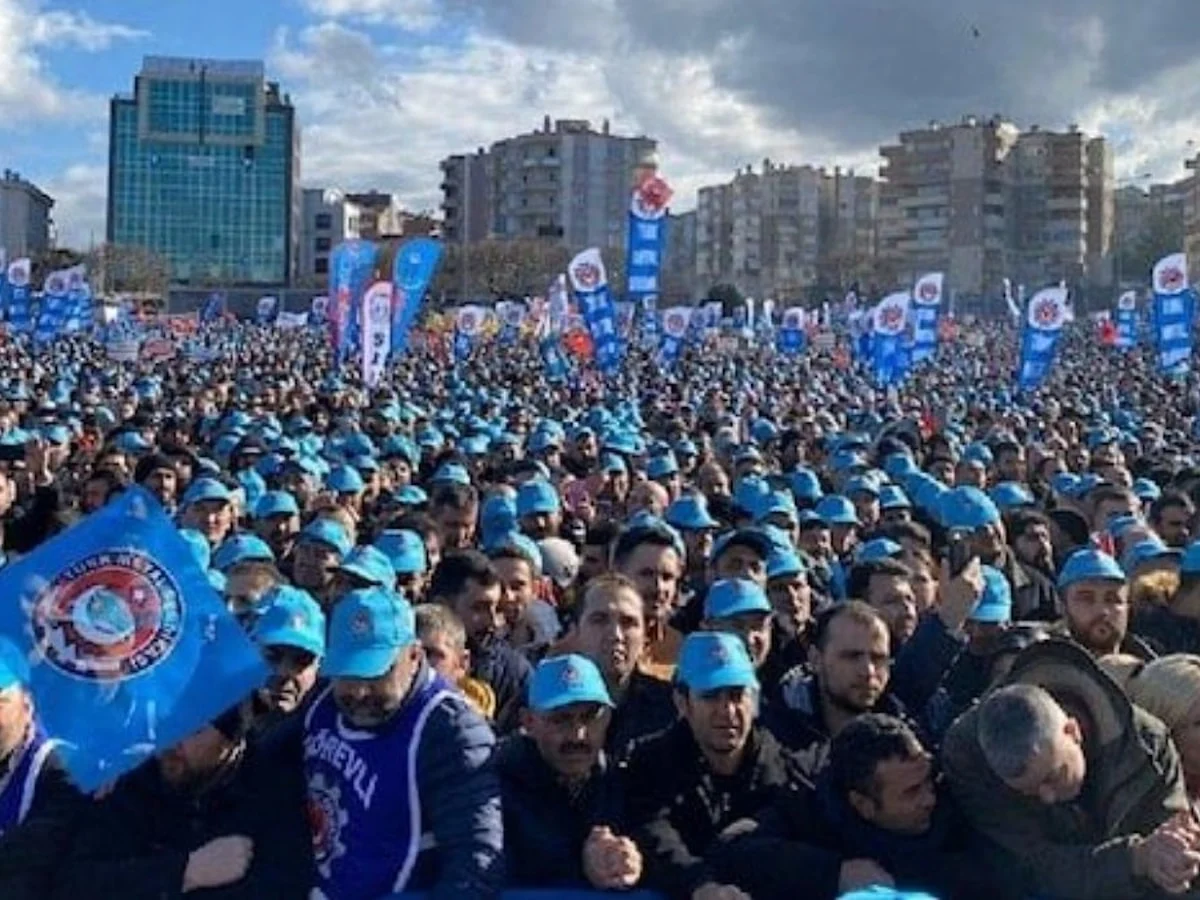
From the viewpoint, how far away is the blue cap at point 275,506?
32.1 feet

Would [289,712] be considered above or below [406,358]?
below

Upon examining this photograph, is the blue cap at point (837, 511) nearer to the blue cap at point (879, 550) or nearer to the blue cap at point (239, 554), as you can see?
the blue cap at point (879, 550)

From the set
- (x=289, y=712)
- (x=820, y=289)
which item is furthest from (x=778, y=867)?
(x=820, y=289)

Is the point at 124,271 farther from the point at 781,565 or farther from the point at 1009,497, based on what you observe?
the point at 781,565

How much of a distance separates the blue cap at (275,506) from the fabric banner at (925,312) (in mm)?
19811

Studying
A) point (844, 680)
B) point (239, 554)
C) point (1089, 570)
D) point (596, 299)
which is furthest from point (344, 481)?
point (596, 299)

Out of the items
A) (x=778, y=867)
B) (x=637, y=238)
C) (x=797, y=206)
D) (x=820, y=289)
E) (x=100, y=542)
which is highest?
(x=797, y=206)

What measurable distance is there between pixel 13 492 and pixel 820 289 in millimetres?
96618

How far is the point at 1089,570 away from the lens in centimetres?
605

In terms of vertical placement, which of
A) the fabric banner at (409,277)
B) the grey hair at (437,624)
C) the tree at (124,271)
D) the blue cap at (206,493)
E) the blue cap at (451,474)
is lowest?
the grey hair at (437,624)

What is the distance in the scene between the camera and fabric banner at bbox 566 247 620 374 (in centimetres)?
2419

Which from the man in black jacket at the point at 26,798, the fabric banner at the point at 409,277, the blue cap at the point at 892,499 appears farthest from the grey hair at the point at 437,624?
the fabric banner at the point at 409,277

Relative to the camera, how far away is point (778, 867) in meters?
3.93

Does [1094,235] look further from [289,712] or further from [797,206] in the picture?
[289,712]
